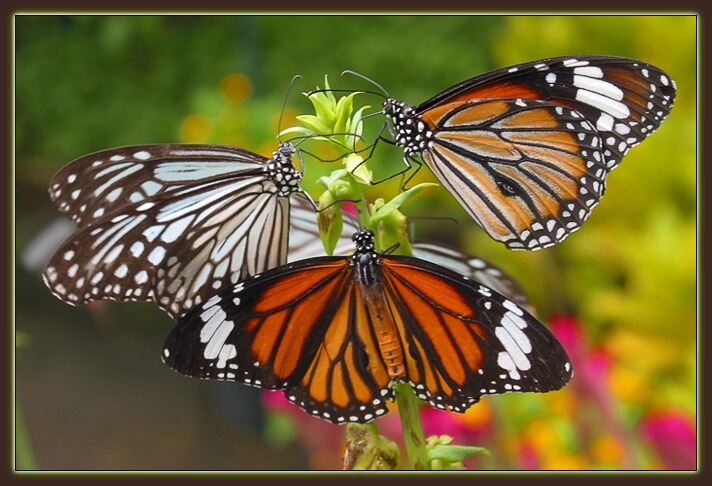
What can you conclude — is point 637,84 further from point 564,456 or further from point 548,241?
point 564,456

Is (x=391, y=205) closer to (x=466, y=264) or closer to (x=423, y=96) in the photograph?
(x=466, y=264)

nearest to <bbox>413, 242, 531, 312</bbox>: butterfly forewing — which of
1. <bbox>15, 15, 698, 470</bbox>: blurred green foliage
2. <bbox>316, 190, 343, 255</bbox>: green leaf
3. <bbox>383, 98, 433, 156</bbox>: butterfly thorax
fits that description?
<bbox>383, 98, 433, 156</bbox>: butterfly thorax

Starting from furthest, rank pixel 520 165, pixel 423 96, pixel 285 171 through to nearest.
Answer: pixel 423 96 < pixel 520 165 < pixel 285 171

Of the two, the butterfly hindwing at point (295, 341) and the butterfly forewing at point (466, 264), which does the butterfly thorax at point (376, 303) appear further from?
the butterfly forewing at point (466, 264)

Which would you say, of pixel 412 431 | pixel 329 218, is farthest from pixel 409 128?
pixel 412 431

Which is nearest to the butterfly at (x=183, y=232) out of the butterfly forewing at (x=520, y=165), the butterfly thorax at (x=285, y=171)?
the butterfly thorax at (x=285, y=171)

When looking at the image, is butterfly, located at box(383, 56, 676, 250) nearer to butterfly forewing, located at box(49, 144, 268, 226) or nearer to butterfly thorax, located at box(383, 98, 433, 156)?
butterfly thorax, located at box(383, 98, 433, 156)
